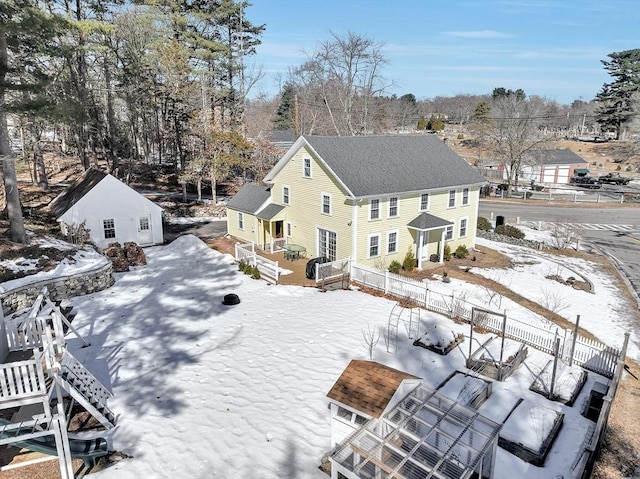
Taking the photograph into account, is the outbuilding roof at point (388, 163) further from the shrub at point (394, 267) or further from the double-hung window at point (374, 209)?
the shrub at point (394, 267)

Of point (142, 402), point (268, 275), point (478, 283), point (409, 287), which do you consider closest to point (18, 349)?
point (142, 402)

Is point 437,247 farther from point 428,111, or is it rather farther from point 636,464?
point 428,111

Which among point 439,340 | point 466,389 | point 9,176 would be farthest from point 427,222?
point 9,176

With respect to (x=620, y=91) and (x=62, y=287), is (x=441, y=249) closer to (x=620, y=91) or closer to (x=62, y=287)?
(x=62, y=287)

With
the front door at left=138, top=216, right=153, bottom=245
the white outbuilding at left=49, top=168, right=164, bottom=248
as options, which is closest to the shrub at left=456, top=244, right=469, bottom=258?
the white outbuilding at left=49, top=168, right=164, bottom=248

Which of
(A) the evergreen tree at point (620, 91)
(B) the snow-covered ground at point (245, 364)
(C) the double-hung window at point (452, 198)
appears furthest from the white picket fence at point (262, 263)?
(A) the evergreen tree at point (620, 91)
